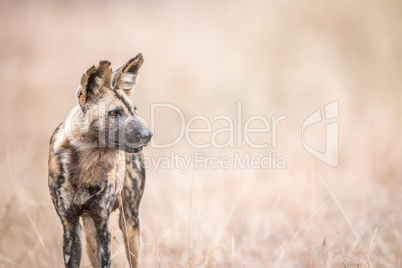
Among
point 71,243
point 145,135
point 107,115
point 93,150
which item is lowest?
point 71,243

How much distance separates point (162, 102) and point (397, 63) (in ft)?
15.7

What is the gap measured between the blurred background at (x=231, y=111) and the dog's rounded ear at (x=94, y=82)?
158cm

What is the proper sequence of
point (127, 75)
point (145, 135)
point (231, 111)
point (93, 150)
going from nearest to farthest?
point (145, 135) → point (93, 150) → point (127, 75) → point (231, 111)

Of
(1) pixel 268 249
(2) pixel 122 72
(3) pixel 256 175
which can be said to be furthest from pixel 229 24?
(2) pixel 122 72

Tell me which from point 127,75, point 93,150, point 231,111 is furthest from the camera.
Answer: point 231,111

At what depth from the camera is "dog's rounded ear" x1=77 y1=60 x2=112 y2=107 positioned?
4.07m

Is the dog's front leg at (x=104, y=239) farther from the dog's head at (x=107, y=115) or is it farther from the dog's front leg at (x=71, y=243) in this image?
the dog's head at (x=107, y=115)

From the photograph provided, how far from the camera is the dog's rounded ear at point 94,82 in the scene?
407 cm

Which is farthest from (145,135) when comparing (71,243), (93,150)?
(71,243)

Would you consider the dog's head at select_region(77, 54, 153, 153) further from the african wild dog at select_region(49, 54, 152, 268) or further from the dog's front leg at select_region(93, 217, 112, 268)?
the dog's front leg at select_region(93, 217, 112, 268)

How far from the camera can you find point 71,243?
4.32 meters

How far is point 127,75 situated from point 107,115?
506mm

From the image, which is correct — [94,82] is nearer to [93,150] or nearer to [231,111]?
[93,150]

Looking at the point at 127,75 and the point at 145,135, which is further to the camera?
the point at 127,75
